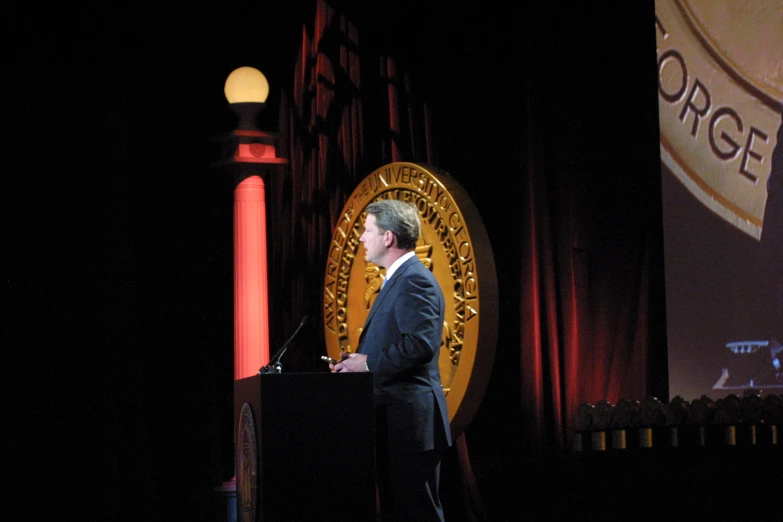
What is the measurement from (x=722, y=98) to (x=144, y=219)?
9.39 feet

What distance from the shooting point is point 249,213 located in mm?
4957

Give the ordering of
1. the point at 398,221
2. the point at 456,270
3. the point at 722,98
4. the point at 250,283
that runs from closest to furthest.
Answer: the point at 398,221
the point at 722,98
the point at 456,270
the point at 250,283

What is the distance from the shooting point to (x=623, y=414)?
142 inches

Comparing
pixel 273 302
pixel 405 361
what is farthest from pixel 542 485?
pixel 273 302

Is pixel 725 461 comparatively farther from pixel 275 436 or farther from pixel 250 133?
pixel 250 133

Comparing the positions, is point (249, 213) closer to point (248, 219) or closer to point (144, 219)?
point (248, 219)

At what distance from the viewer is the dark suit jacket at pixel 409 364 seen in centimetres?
317

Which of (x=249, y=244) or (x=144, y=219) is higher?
(x=144, y=219)

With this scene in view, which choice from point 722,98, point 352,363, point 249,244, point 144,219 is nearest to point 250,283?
point 249,244

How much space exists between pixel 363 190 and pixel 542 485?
1.50 metres

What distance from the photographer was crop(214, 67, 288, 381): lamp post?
4.90 meters

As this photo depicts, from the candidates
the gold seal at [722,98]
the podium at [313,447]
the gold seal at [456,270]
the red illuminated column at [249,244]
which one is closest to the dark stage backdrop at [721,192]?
the gold seal at [722,98]

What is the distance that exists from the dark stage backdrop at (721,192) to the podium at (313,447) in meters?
1.40

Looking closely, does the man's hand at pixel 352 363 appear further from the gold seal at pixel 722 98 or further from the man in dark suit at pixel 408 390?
the gold seal at pixel 722 98
